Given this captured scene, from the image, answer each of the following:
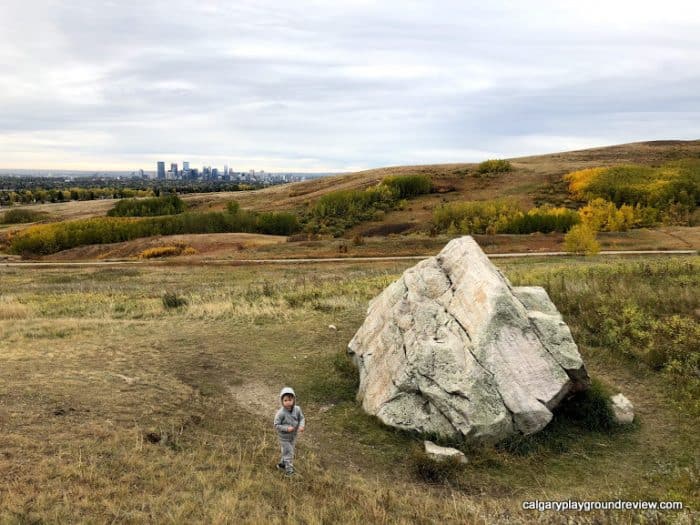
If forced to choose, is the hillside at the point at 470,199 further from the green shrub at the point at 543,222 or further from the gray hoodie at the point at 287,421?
the gray hoodie at the point at 287,421

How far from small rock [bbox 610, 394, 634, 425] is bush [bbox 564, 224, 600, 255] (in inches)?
1225

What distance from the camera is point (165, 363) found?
15859 mm

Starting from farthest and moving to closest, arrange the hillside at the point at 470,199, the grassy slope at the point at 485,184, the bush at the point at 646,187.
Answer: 1. the grassy slope at the point at 485,184
2. the bush at the point at 646,187
3. the hillside at the point at 470,199

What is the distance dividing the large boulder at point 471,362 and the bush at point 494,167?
9270cm

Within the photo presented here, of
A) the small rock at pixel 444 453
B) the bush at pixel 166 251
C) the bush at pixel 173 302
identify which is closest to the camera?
the small rock at pixel 444 453

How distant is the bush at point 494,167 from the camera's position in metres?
102

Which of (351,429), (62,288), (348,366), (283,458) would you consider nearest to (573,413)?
(351,429)

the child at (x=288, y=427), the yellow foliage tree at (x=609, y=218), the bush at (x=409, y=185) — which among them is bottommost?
the child at (x=288, y=427)

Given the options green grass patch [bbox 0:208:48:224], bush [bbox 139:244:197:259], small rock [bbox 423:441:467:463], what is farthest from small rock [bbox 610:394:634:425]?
green grass patch [bbox 0:208:48:224]

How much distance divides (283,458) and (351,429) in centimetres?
312

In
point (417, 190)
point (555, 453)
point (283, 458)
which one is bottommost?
point (555, 453)

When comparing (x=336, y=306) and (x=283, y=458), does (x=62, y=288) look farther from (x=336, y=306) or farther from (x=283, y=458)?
(x=283, y=458)

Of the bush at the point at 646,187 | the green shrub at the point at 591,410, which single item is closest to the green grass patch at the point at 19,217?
the bush at the point at 646,187

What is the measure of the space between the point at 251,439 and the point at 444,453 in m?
4.19
